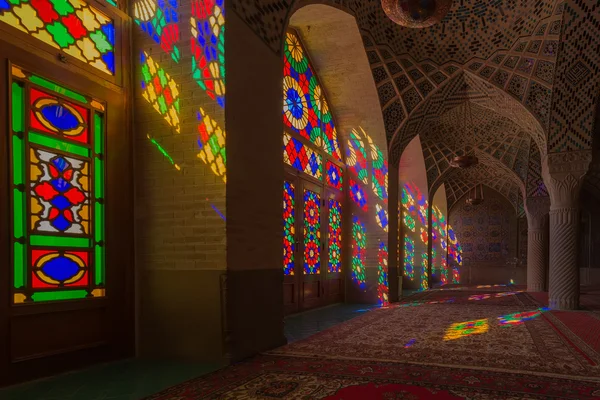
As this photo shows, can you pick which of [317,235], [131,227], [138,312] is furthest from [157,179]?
[317,235]

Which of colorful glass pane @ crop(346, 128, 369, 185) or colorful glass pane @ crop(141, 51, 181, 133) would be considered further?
colorful glass pane @ crop(346, 128, 369, 185)

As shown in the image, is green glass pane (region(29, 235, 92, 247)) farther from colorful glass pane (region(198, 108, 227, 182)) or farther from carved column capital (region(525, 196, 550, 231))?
carved column capital (region(525, 196, 550, 231))

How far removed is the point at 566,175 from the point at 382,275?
3.63 meters

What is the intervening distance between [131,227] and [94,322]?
0.83 metres

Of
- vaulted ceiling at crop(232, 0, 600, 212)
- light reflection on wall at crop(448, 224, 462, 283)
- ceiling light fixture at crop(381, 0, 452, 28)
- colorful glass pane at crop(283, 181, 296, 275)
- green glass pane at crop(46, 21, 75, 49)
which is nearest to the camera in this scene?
green glass pane at crop(46, 21, 75, 49)

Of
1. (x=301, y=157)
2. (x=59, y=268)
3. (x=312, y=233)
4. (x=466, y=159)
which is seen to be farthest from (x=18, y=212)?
(x=466, y=159)

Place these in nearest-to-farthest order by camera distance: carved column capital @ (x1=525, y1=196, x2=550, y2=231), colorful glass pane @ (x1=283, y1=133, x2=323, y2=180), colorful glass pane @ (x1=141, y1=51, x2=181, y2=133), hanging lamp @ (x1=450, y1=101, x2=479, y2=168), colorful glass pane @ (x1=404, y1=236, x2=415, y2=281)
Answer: colorful glass pane @ (x1=141, y1=51, x2=181, y2=133) < colorful glass pane @ (x1=283, y1=133, x2=323, y2=180) < hanging lamp @ (x1=450, y1=101, x2=479, y2=168) < carved column capital @ (x1=525, y1=196, x2=550, y2=231) < colorful glass pane @ (x1=404, y1=236, x2=415, y2=281)

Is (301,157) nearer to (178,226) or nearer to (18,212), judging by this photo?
(178,226)

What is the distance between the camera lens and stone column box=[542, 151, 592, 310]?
7.93 meters

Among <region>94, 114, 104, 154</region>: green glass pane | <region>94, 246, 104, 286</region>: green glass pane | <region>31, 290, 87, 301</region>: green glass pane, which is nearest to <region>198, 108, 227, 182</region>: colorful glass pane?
<region>94, 114, 104, 154</region>: green glass pane

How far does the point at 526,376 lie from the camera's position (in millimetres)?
3355

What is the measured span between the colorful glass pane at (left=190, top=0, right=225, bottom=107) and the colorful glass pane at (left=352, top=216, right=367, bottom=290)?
18.5 ft

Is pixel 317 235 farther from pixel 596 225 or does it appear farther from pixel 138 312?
pixel 596 225

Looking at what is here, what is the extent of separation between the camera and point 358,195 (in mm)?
9078
